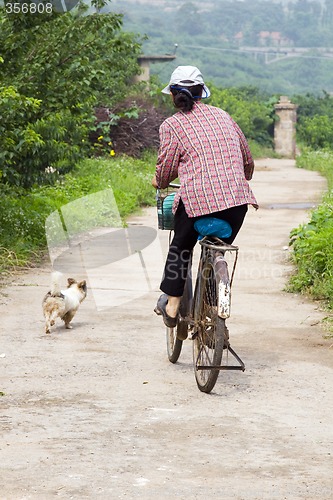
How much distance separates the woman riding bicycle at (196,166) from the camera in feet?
21.4

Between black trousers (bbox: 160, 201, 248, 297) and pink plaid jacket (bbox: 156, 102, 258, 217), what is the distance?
3.1 inches

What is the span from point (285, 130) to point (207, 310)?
4129 cm

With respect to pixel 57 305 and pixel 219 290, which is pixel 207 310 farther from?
pixel 57 305

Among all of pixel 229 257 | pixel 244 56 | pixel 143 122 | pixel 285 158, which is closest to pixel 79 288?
pixel 229 257

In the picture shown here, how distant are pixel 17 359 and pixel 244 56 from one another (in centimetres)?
15476

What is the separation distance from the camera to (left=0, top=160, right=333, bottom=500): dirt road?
488cm

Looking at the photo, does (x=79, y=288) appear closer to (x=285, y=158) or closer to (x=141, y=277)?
(x=141, y=277)

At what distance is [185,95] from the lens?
6688 millimetres

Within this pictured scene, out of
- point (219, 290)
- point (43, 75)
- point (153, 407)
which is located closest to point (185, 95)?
point (219, 290)

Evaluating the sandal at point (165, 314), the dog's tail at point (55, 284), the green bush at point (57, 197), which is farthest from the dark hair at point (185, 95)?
the green bush at point (57, 197)

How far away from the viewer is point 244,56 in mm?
158750

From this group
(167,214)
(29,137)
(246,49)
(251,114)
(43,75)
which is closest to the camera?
(167,214)

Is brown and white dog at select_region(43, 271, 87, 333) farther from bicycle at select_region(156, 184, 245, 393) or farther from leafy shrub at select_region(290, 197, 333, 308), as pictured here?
leafy shrub at select_region(290, 197, 333, 308)

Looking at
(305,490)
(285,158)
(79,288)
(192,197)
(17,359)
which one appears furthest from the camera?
(285,158)
